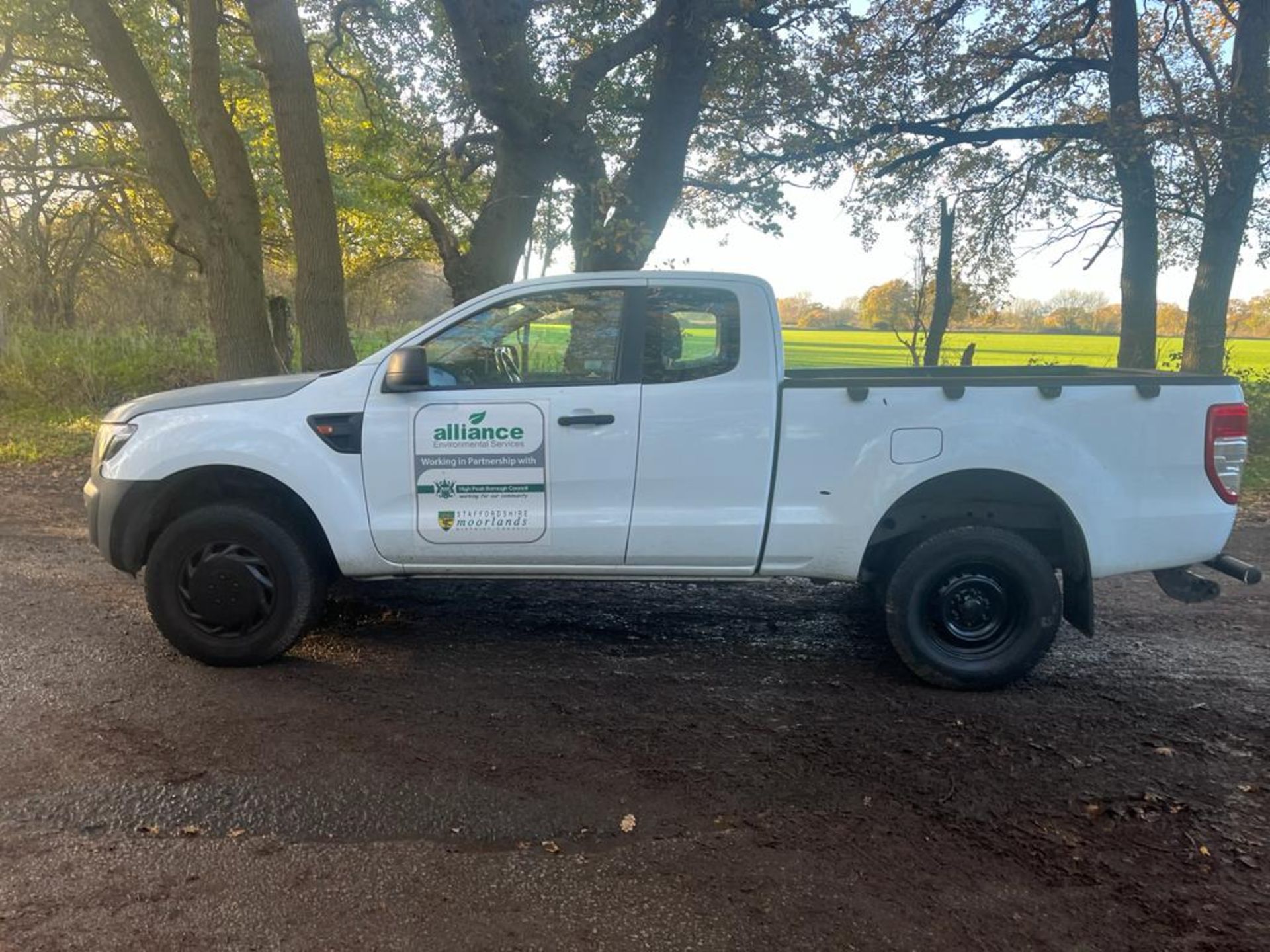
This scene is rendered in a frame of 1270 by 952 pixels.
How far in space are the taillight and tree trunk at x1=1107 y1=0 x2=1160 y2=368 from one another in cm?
1009

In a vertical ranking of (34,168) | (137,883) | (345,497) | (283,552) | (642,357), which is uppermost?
(34,168)

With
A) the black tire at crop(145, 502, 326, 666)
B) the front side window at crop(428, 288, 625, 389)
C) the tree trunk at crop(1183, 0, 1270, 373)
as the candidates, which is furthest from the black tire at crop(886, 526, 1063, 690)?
the tree trunk at crop(1183, 0, 1270, 373)

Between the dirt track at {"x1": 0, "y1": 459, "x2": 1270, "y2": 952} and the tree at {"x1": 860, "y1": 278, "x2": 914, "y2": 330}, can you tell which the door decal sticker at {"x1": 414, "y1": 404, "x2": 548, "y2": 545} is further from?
the tree at {"x1": 860, "y1": 278, "x2": 914, "y2": 330}

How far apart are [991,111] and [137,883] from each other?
15178 millimetres

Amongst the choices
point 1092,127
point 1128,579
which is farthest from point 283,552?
point 1092,127

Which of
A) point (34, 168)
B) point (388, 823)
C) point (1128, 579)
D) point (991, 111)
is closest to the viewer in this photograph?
point (388, 823)

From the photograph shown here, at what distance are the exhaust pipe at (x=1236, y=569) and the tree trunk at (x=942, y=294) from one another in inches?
366

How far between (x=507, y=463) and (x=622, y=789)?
1748 millimetres

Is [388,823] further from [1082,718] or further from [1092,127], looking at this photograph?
[1092,127]

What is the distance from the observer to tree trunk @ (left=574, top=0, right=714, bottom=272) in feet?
33.3

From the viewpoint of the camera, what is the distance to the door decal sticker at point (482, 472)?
14.8 ft

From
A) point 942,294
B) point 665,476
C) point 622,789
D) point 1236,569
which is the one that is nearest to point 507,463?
point 665,476

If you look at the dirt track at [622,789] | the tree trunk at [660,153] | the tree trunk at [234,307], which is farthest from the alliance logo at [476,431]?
the tree trunk at [234,307]

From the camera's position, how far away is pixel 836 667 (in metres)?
4.79
